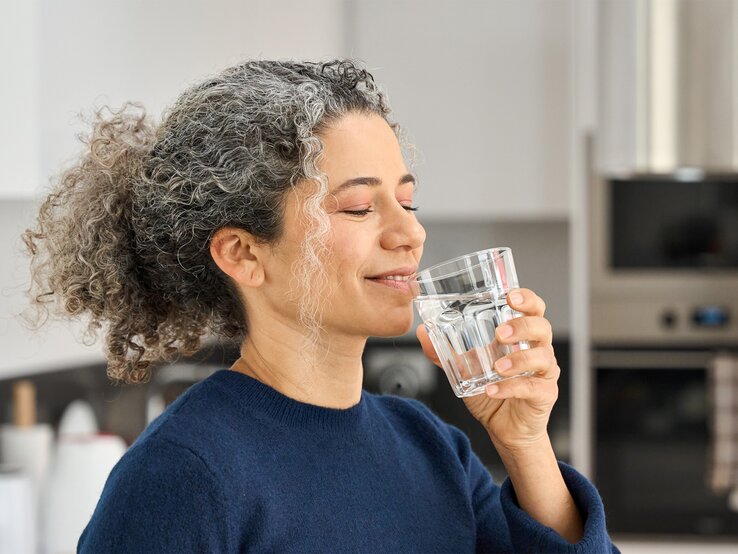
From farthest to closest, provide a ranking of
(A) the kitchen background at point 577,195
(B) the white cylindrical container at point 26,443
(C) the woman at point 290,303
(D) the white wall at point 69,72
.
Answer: (A) the kitchen background at point 577,195
(B) the white cylindrical container at point 26,443
(D) the white wall at point 69,72
(C) the woman at point 290,303

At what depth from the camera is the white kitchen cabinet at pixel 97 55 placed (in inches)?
76.4

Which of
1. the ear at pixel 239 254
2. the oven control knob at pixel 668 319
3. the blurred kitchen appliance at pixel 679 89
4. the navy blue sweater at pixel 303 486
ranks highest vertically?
the blurred kitchen appliance at pixel 679 89

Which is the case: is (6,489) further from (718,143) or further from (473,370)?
(718,143)

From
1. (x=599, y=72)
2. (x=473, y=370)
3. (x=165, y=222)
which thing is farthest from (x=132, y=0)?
(x=473, y=370)

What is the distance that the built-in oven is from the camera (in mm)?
3025

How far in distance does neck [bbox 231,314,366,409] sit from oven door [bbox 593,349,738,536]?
2.09m

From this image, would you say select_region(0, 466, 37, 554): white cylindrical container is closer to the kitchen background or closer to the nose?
the kitchen background

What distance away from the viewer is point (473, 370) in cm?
104

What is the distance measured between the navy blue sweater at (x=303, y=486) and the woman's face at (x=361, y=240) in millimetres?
110

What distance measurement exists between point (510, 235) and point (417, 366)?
0.60 metres

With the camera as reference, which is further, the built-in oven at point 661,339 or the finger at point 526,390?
the built-in oven at point 661,339

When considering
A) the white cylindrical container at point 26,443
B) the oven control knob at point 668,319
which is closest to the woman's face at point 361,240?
the white cylindrical container at point 26,443

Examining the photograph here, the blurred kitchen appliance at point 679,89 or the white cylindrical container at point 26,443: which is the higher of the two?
the blurred kitchen appliance at point 679,89

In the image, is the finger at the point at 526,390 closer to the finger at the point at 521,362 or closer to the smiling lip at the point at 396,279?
the finger at the point at 521,362
